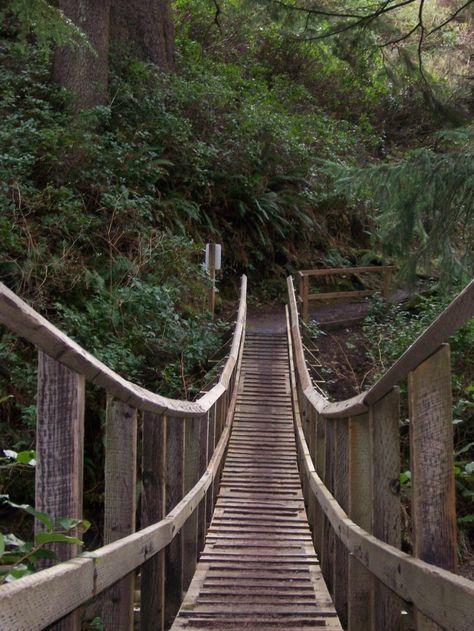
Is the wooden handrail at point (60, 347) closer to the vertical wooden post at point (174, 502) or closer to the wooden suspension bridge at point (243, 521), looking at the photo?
the wooden suspension bridge at point (243, 521)

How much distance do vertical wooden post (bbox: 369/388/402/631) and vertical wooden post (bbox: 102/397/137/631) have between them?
930 millimetres

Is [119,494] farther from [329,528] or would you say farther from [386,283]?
[386,283]

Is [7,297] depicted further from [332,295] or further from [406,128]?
[406,128]

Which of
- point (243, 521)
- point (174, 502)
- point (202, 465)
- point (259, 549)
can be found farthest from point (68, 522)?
point (243, 521)

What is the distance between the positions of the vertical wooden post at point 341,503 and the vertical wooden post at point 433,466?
1.68 metres

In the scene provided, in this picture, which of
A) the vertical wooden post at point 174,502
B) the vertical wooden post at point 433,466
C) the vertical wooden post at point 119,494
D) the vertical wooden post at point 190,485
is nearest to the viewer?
the vertical wooden post at point 433,466

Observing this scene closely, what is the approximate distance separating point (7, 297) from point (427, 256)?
7.63 meters

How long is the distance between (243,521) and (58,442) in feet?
15.4

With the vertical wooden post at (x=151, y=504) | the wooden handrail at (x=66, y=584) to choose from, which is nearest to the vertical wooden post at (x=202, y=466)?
the vertical wooden post at (x=151, y=504)

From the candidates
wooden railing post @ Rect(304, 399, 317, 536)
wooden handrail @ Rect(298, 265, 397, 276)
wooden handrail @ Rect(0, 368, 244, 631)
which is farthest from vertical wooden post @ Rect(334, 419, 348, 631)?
wooden handrail @ Rect(298, 265, 397, 276)

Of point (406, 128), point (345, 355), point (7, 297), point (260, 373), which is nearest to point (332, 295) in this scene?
point (345, 355)

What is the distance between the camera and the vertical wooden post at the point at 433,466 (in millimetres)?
2170

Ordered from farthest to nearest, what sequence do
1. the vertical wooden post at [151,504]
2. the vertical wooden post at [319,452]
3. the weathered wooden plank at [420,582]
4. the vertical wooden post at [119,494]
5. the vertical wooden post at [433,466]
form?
the vertical wooden post at [319,452] < the vertical wooden post at [151,504] < the vertical wooden post at [119,494] < the vertical wooden post at [433,466] < the weathered wooden plank at [420,582]

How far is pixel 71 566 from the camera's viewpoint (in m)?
1.84
